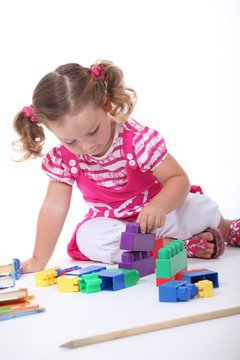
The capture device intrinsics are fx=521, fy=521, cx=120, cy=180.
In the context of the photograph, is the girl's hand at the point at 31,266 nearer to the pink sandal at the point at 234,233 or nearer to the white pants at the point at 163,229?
the white pants at the point at 163,229

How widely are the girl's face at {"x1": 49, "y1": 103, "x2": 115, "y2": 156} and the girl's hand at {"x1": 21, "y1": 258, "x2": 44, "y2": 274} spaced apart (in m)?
0.33

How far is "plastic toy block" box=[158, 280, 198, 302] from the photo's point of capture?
3.11 feet

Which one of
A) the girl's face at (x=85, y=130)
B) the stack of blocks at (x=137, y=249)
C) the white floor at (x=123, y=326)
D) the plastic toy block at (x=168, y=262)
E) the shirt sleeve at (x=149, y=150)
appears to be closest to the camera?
the white floor at (x=123, y=326)

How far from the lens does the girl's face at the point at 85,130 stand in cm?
125

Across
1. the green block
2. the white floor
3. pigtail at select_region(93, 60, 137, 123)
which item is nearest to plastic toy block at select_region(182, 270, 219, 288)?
the white floor

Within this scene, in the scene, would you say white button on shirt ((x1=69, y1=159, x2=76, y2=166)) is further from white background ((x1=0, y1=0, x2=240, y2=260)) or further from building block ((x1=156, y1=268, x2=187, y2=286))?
white background ((x1=0, y1=0, x2=240, y2=260))

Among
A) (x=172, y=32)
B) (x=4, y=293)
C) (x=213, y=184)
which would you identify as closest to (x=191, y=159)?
(x=213, y=184)

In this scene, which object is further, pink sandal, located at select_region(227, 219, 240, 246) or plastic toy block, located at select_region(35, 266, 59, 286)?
pink sandal, located at select_region(227, 219, 240, 246)

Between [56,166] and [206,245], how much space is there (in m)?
0.47

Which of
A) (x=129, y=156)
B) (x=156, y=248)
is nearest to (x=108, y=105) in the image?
(x=129, y=156)

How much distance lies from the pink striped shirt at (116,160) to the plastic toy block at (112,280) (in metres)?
0.36

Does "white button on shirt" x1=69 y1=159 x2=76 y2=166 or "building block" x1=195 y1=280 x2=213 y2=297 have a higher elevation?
"white button on shirt" x1=69 y1=159 x2=76 y2=166

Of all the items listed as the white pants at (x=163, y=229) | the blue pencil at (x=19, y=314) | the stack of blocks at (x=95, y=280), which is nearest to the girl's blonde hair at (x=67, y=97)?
the white pants at (x=163, y=229)

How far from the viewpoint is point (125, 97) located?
4.51 feet
